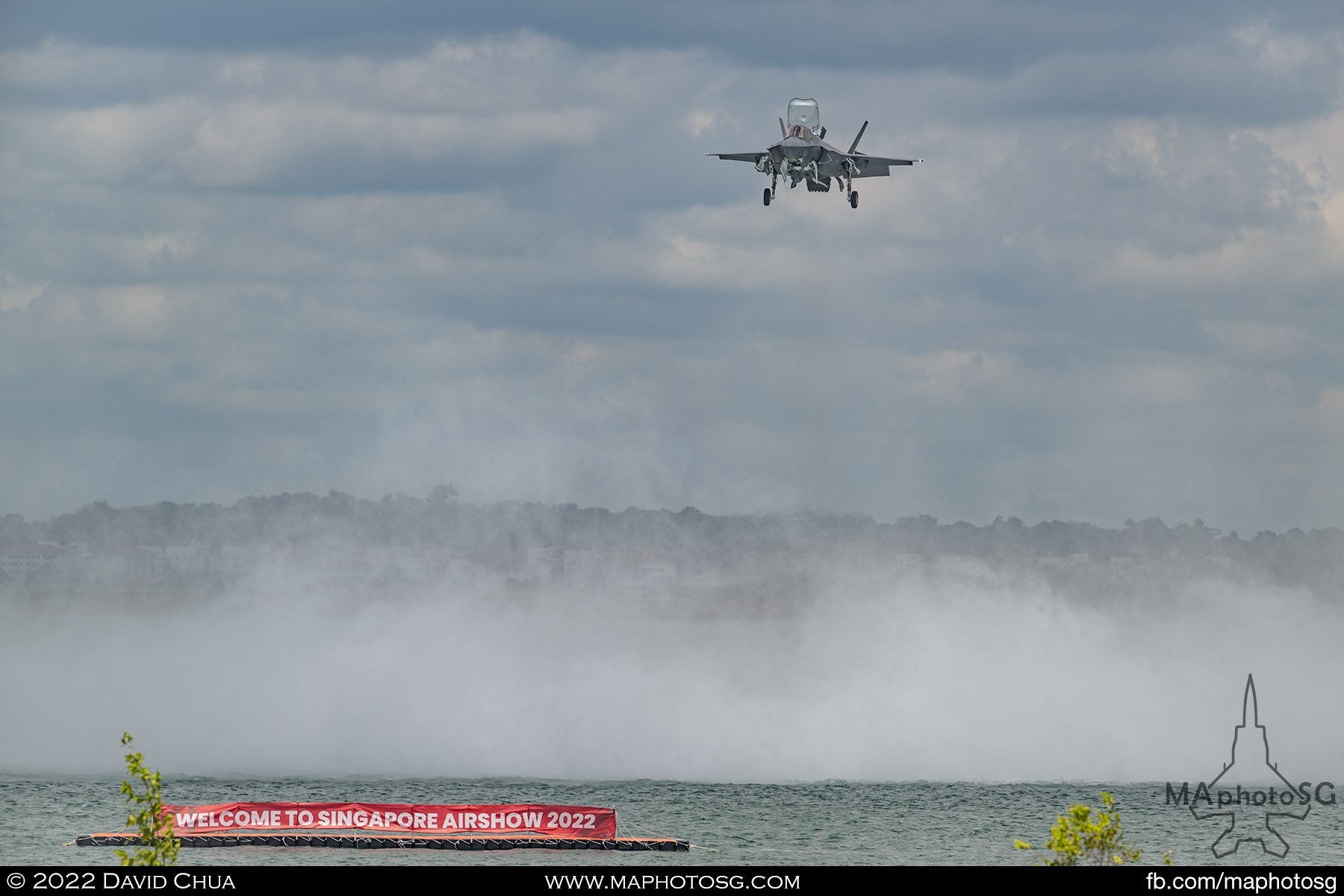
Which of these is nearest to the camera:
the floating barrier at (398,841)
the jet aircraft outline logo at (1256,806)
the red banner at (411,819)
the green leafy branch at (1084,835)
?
the green leafy branch at (1084,835)

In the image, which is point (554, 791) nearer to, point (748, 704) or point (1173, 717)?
point (748, 704)

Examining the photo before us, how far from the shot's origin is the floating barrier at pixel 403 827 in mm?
53000

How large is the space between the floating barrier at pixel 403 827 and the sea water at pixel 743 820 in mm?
418

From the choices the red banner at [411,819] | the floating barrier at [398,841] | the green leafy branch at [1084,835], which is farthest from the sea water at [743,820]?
the green leafy branch at [1084,835]

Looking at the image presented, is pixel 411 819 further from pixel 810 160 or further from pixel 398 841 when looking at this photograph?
pixel 810 160

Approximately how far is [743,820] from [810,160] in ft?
99.2

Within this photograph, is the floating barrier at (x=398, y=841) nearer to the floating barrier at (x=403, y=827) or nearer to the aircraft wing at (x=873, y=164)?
the floating barrier at (x=403, y=827)

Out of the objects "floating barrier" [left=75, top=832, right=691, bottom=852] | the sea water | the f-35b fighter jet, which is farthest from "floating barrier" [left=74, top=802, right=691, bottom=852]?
the f-35b fighter jet

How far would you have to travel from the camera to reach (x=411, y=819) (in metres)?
54.5

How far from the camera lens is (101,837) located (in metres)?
53.2

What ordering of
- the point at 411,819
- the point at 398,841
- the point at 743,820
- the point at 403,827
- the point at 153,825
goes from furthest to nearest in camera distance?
1. the point at 743,820
2. the point at 411,819
3. the point at 403,827
4. the point at 398,841
5. the point at 153,825

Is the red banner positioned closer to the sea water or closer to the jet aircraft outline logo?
the sea water

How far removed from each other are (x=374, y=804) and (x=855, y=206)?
2976 cm

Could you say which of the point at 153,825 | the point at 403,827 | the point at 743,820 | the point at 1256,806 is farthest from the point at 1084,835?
the point at 1256,806
